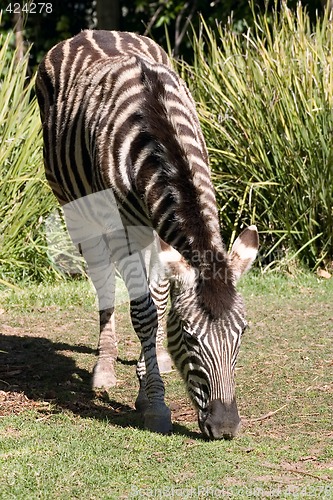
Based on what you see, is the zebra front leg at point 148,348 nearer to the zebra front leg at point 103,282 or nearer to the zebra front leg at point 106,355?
the zebra front leg at point 106,355

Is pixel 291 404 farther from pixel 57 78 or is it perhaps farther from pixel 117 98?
pixel 57 78

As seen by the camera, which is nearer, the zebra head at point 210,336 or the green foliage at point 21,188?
the zebra head at point 210,336

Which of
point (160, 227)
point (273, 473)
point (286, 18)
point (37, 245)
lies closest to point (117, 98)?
point (160, 227)

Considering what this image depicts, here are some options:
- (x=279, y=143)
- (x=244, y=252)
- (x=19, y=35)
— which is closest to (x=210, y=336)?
(x=244, y=252)

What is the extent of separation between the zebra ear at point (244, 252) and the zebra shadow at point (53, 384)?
105 cm

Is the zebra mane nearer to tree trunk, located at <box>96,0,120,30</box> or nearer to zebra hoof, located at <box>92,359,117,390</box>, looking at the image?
zebra hoof, located at <box>92,359,117,390</box>

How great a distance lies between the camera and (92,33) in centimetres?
730

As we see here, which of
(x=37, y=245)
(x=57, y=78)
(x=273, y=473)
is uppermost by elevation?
(x=57, y=78)

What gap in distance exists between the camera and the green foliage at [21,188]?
30.2 ft

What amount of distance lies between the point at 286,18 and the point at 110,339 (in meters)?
5.27

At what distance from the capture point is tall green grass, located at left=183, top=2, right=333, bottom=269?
948 cm

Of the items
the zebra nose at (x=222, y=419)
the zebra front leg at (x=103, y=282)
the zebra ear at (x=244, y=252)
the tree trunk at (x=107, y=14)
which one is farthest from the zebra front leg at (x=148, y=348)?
the tree trunk at (x=107, y=14)

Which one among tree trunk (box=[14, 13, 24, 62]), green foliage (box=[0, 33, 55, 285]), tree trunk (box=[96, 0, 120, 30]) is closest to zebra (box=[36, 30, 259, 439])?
green foliage (box=[0, 33, 55, 285])

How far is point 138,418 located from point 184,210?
4.86 ft
